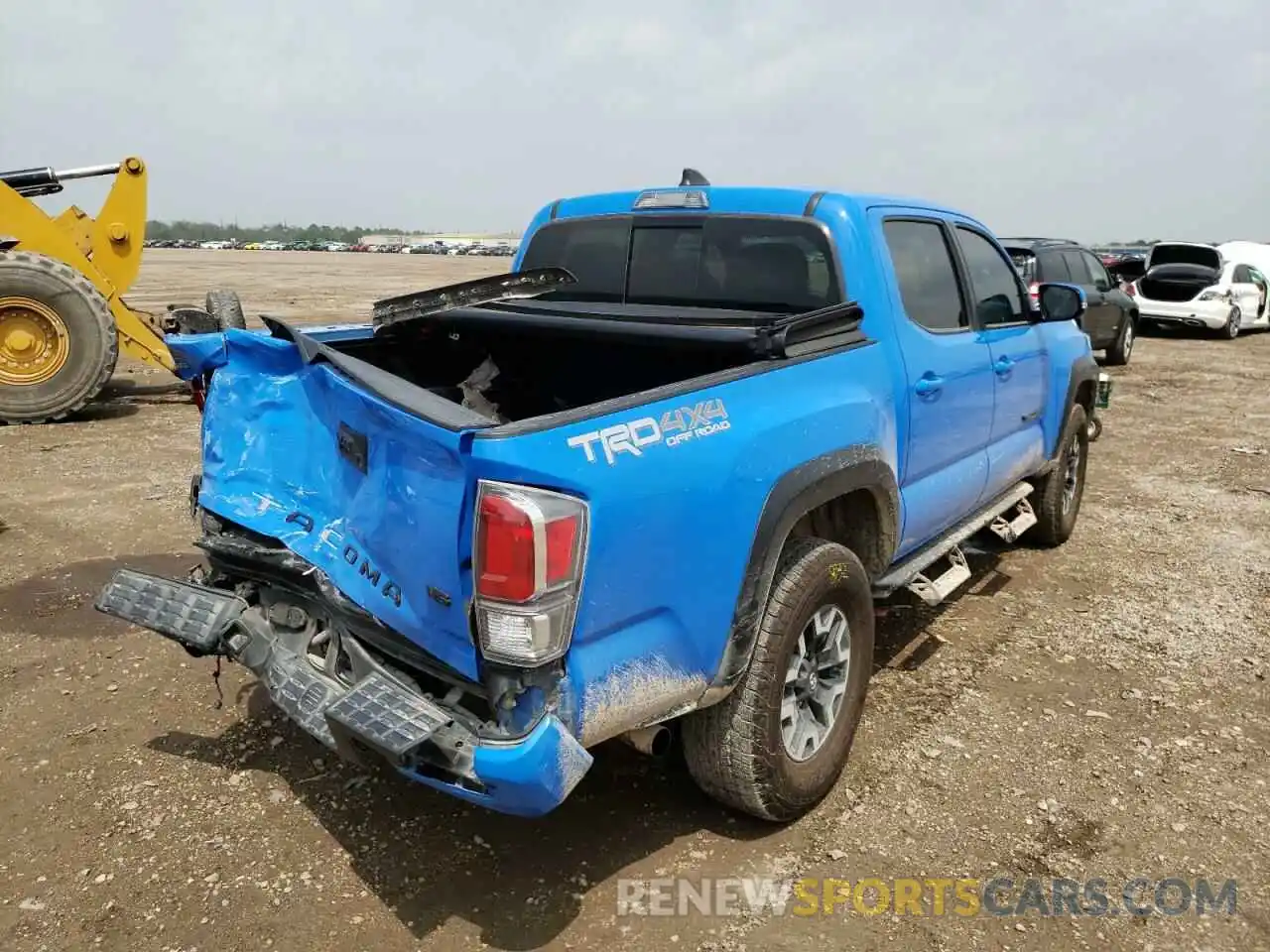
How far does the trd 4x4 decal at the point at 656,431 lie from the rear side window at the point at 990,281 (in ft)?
7.63

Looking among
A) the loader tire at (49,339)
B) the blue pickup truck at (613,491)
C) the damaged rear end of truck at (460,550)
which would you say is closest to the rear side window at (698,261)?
the blue pickup truck at (613,491)

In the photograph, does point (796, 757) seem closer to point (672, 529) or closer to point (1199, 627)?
point (672, 529)

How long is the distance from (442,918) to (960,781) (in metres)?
1.86

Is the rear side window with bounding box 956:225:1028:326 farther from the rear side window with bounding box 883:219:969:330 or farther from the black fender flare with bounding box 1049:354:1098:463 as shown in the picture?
the black fender flare with bounding box 1049:354:1098:463

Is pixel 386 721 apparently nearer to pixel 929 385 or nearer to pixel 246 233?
pixel 929 385

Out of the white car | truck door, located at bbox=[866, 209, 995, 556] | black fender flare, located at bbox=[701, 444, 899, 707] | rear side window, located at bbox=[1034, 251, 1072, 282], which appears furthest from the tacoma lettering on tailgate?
the white car

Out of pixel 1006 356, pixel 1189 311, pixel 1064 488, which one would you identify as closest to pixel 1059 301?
pixel 1006 356

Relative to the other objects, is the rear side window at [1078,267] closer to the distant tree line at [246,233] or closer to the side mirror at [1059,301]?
the side mirror at [1059,301]

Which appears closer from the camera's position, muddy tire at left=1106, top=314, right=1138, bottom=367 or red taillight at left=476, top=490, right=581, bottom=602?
red taillight at left=476, top=490, right=581, bottom=602

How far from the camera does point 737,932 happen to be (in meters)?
2.69

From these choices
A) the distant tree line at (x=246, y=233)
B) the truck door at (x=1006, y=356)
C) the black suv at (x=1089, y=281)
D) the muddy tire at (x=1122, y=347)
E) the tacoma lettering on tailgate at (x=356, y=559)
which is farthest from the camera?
the distant tree line at (x=246, y=233)

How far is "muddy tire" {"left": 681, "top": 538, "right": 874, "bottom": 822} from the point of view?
2875 millimetres

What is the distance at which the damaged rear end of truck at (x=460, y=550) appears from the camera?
2275 mm

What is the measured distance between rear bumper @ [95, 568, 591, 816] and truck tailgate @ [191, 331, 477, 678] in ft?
0.55
